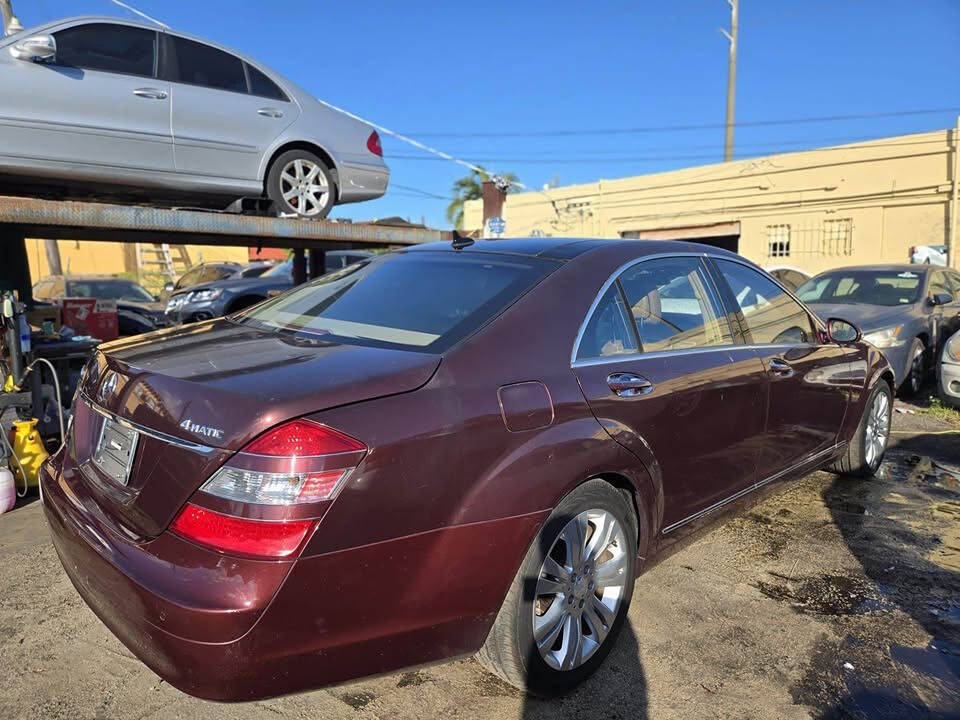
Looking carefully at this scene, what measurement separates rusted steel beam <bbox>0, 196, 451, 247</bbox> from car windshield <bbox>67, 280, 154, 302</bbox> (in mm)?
9865

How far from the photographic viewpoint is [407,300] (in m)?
2.79

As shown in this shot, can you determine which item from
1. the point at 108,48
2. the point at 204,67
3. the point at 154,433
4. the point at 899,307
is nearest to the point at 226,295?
the point at 204,67

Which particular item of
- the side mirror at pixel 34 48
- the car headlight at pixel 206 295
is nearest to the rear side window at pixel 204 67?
the side mirror at pixel 34 48

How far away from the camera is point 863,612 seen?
311 cm

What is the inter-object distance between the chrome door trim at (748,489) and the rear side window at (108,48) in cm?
509

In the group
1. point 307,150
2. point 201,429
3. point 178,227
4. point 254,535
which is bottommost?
point 254,535

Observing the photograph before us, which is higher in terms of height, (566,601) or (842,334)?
(842,334)

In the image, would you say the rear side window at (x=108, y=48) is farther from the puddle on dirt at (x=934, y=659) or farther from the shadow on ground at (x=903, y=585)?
the puddle on dirt at (x=934, y=659)

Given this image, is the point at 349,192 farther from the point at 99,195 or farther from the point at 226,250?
the point at 226,250

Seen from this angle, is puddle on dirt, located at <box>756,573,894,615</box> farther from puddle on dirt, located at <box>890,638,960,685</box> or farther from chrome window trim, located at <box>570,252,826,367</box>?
chrome window trim, located at <box>570,252,826,367</box>

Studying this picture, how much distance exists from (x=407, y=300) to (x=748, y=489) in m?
1.93

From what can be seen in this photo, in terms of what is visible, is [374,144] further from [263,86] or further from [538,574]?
[538,574]

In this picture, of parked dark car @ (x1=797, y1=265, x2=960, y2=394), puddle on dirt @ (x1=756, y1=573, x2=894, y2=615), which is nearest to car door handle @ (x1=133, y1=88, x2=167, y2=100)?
puddle on dirt @ (x1=756, y1=573, x2=894, y2=615)

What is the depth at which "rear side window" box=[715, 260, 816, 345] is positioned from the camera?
3.58 meters
